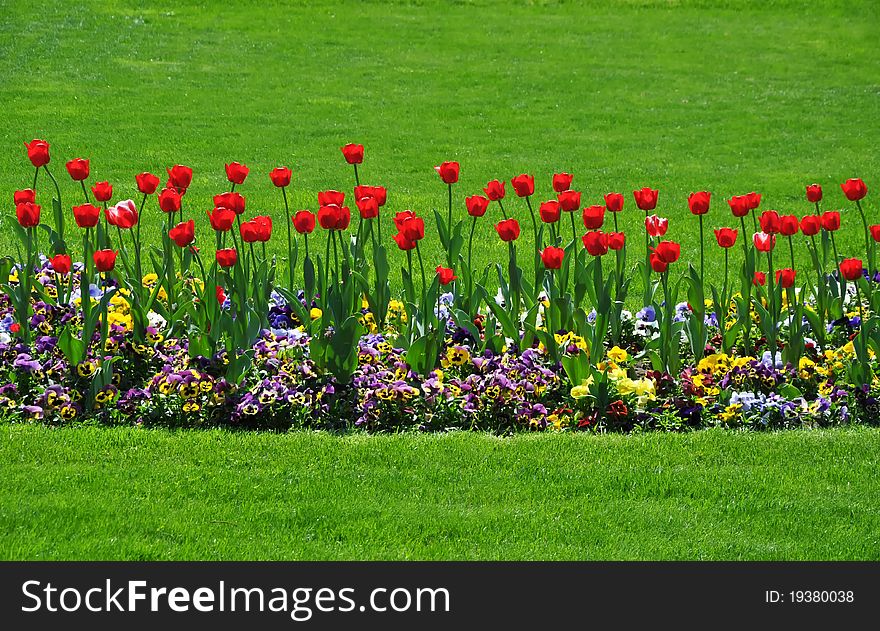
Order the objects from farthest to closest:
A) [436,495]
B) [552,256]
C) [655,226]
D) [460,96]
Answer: [460,96]
[655,226]
[552,256]
[436,495]

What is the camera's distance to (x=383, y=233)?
35.2 feet

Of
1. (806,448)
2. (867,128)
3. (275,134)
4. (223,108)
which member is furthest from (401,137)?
(806,448)

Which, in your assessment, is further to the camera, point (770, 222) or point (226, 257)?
point (770, 222)

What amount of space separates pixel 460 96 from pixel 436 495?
13.1 meters

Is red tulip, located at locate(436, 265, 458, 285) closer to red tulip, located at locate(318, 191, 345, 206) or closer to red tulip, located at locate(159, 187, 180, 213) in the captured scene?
red tulip, located at locate(318, 191, 345, 206)

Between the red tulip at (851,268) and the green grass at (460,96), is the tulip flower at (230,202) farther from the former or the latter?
the green grass at (460,96)

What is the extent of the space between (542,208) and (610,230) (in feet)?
15.3

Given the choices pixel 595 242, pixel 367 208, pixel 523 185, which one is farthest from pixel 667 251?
pixel 367 208

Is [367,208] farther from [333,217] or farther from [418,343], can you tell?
[418,343]

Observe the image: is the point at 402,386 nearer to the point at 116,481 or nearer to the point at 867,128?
the point at 116,481

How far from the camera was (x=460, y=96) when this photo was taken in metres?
17.7

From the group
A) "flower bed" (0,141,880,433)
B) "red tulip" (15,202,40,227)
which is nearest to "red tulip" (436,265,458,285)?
"flower bed" (0,141,880,433)

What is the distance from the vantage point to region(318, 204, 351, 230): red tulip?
5980 mm

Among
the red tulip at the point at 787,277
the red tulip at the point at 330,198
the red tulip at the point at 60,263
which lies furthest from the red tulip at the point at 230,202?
the red tulip at the point at 787,277
